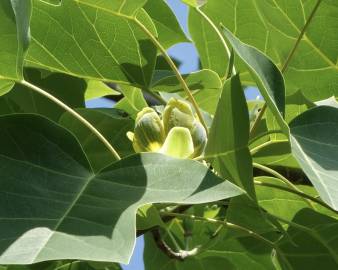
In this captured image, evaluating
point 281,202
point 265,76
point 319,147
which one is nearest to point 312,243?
point 281,202

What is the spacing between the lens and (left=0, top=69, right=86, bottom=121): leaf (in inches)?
62.6

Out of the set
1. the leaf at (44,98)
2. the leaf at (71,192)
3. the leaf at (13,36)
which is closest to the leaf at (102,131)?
the leaf at (44,98)

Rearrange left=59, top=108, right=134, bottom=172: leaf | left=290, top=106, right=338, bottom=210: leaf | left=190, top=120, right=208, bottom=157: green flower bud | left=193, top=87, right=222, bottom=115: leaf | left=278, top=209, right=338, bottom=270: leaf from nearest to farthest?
1. left=290, top=106, right=338, bottom=210: leaf
2. left=190, top=120, right=208, bottom=157: green flower bud
3. left=278, top=209, right=338, bottom=270: leaf
4. left=59, top=108, right=134, bottom=172: leaf
5. left=193, top=87, right=222, bottom=115: leaf

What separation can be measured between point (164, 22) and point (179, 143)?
17.3 inches

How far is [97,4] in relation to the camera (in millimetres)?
1436

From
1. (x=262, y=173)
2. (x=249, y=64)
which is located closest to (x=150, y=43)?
(x=262, y=173)

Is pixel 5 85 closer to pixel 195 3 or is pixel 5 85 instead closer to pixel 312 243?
pixel 195 3

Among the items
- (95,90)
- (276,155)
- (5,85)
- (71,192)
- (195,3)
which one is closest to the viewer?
(71,192)

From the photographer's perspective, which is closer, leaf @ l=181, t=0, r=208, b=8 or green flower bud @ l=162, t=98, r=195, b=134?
green flower bud @ l=162, t=98, r=195, b=134

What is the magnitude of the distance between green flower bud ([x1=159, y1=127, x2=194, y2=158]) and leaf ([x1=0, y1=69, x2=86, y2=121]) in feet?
1.45

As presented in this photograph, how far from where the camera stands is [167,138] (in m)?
1.23

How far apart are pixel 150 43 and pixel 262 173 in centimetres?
32

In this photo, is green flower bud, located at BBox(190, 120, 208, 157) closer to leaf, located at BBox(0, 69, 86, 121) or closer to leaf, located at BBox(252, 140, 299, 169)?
leaf, located at BBox(252, 140, 299, 169)

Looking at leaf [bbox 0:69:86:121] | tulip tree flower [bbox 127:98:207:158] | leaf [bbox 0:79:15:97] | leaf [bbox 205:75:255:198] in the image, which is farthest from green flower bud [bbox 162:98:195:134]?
leaf [bbox 0:69:86:121]
